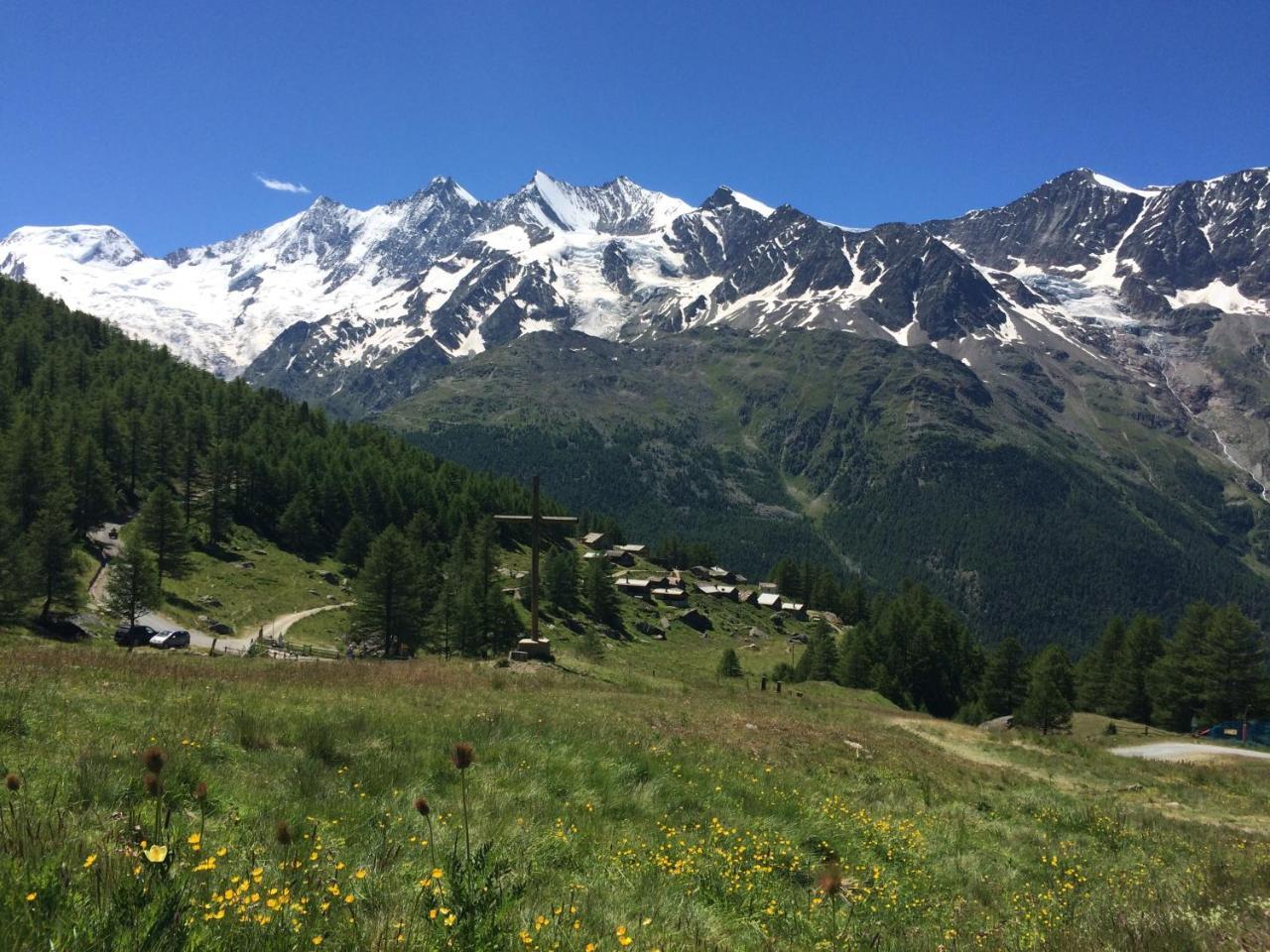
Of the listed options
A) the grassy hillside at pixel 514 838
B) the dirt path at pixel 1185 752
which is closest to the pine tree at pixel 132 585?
the grassy hillside at pixel 514 838

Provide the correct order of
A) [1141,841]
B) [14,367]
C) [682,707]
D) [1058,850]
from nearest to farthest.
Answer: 1. [1058,850]
2. [1141,841]
3. [682,707]
4. [14,367]

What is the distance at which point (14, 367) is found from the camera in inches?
4382

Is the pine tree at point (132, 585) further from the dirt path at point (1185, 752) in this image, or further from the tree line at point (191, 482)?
the dirt path at point (1185, 752)

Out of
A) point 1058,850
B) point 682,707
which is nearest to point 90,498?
point 682,707

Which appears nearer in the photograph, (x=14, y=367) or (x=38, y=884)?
(x=38, y=884)

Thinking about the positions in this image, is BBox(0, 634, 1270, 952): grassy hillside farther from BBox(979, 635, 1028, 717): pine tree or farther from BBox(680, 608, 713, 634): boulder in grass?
BBox(680, 608, 713, 634): boulder in grass

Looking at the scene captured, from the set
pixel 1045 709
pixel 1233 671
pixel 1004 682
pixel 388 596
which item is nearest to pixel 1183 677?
pixel 1233 671

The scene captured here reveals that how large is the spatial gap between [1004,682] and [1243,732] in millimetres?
31721

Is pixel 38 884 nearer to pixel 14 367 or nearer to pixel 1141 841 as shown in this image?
pixel 1141 841

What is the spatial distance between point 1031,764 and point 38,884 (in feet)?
108

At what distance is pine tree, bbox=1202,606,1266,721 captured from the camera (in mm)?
65312

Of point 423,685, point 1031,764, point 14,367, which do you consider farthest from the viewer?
point 14,367

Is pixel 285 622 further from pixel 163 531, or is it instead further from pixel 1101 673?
pixel 1101 673


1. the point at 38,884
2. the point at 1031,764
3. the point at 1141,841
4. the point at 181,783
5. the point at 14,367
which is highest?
the point at 14,367
